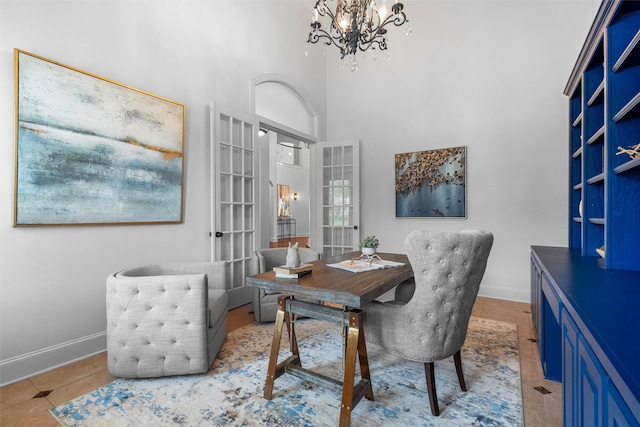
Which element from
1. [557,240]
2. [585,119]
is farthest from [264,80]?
[557,240]

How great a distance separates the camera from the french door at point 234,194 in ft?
11.5

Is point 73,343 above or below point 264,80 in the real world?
below

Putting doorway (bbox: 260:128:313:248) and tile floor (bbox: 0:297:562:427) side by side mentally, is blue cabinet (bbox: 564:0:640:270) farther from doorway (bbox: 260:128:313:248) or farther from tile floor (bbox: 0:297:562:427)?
doorway (bbox: 260:128:313:248)

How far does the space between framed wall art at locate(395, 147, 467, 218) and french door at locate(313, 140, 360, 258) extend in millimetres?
690

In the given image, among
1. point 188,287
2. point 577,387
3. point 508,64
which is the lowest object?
point 577,387

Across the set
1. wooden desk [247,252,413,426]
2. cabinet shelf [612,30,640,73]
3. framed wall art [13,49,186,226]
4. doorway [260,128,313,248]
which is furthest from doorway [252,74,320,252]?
cabinet shelf [612,30,640,73]

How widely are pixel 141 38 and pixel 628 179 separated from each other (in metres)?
3.84

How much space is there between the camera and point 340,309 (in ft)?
6.02

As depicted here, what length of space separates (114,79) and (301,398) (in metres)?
2.88

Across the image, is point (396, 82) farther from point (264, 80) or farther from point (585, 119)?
point (585, 119)

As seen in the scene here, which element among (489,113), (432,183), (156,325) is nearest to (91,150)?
(156,325)

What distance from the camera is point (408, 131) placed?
4.84 meters

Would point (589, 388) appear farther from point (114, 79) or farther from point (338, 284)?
point (114, 79)

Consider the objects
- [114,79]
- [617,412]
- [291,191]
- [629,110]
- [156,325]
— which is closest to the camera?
[617,412]
